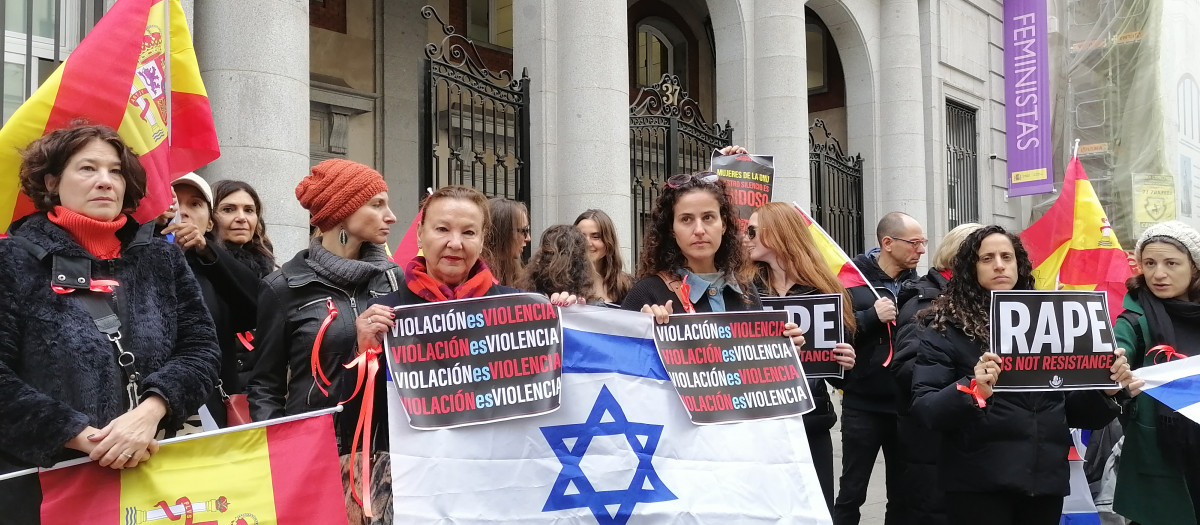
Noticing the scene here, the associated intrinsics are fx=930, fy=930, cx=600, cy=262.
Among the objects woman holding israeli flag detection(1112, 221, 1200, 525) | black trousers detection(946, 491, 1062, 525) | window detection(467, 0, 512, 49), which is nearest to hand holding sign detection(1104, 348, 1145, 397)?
black trousers detection(946, 491, 1062, 525)

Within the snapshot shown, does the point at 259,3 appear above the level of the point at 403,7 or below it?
below

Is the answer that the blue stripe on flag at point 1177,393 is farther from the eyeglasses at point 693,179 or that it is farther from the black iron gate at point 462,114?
the black iron gate at point 462,114

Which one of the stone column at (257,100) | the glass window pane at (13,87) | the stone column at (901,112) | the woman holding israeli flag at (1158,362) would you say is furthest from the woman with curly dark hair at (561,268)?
the stone column at (901,112)

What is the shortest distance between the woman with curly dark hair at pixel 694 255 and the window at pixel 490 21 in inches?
481

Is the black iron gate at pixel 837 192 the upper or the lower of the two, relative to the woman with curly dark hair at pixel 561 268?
upper

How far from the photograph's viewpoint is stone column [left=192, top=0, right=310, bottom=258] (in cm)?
753

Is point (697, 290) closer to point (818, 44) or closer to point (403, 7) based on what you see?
point (403, 7)

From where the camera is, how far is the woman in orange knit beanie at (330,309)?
3.41 meters

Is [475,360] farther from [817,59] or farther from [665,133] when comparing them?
[817,59]

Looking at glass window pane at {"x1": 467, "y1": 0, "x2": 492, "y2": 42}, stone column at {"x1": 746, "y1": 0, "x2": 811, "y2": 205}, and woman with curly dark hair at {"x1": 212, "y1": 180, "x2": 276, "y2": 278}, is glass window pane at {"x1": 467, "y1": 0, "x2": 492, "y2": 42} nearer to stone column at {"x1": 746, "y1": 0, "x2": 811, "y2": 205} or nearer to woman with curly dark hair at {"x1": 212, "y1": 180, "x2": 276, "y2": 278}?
stone column at {"x1": 746, "y1": 0, "x2": 811, "y2": 205}

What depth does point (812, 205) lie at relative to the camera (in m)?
15.8

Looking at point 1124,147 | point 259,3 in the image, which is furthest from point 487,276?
point 1124,147

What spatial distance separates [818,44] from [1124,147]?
6.90 m

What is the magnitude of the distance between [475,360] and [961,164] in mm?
16910
